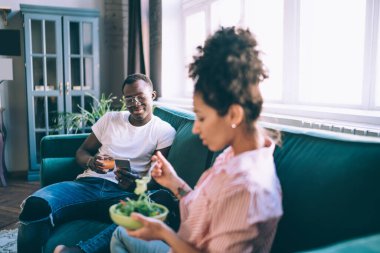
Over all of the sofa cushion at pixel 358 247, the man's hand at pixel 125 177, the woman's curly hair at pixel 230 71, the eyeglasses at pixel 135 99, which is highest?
the woman's curly hair at pixel 230 71

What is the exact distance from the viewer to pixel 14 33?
405 centimetres

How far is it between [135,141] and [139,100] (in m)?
0.23

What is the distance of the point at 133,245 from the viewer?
4.09 ft

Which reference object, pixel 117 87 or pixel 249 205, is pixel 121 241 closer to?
pixel 249 205

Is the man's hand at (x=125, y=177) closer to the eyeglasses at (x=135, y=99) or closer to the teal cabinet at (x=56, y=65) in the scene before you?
→ the eyeglasses at (x=135, y=99)

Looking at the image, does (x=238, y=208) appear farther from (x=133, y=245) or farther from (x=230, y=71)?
(x=133, y=245)

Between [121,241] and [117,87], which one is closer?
[121,241]

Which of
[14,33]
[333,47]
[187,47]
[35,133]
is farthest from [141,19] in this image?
[333,47]

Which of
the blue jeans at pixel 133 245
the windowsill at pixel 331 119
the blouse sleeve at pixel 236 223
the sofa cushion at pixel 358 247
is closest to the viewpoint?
the sofa cushion at pixel 358 247

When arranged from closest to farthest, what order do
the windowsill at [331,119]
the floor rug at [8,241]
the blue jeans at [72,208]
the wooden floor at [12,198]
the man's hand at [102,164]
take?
the windowsill at [331,119] → the blue jeans at [72,208] → the man's hand at [102,164] → the floor rug at [8,241] → the wooden floor at [12,198]

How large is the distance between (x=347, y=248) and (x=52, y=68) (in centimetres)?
388

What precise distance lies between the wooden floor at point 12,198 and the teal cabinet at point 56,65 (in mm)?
179

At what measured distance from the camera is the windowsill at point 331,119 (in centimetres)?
153

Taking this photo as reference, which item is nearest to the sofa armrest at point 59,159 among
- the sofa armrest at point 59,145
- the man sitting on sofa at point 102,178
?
the sofa armrest at point 59,145
